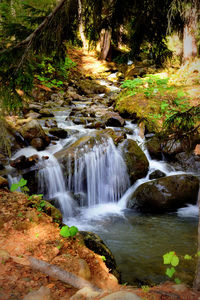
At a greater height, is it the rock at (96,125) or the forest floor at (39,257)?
the rock at (96,125)

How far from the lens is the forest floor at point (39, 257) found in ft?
5.63

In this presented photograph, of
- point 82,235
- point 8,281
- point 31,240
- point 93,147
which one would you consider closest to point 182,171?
point 93,147

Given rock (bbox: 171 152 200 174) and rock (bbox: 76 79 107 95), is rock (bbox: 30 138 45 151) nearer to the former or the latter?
rock (bbox: 171 152 200 174)

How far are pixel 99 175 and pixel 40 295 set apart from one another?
5847 mm

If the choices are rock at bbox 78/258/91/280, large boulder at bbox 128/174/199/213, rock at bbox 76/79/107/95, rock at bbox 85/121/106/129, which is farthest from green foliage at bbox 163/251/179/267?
rock at bbox 76/79/107/95

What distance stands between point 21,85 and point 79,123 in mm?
7490

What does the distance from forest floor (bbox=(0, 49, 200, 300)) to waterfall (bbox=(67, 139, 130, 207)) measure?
3.41 metres

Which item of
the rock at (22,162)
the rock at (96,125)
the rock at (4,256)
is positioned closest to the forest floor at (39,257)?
the rock at (4,256)

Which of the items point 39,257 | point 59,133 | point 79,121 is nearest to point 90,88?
point 79,121

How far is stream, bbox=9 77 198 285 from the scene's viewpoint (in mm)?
4215

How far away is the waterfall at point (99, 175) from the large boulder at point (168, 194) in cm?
109

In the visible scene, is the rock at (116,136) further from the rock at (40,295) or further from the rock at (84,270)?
the rock at (40,295)

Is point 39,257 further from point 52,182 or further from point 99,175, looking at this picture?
point 99,175

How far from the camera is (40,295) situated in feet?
5.75
